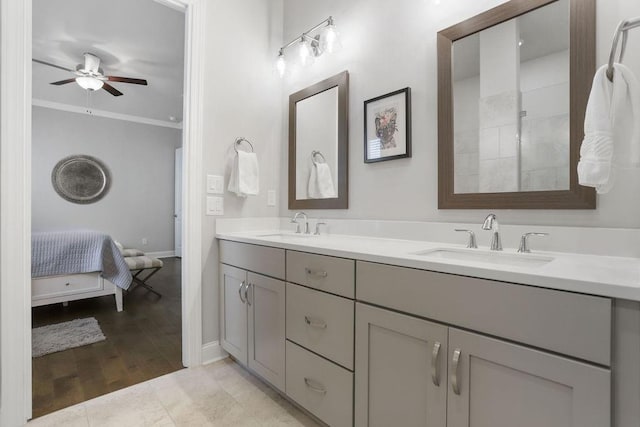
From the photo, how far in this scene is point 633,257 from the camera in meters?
1.04

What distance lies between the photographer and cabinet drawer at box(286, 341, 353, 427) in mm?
1232

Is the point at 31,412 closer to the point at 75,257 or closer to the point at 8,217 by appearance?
the point at 8,217

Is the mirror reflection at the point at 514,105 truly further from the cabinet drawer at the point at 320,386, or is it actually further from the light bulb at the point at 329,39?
the cabinet drawer at the point at 320,386

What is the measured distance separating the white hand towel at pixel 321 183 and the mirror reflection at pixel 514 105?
0.84m

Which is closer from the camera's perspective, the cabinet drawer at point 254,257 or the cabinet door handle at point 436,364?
the cabinet door handle at point 436,364

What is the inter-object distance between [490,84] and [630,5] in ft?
1.52

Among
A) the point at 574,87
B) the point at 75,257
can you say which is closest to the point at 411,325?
the point at 574,87

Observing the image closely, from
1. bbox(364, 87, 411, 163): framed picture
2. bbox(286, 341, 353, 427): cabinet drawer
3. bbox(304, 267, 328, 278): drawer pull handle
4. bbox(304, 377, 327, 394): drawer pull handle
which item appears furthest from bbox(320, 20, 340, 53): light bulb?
bbox(304, 377, 327, 394): drawer pull handle

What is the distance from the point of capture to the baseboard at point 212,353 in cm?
201

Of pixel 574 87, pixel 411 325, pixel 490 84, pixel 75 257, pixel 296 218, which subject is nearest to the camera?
pixel 411 325

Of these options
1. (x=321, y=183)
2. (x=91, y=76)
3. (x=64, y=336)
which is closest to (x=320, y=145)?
(x=321, y=183)

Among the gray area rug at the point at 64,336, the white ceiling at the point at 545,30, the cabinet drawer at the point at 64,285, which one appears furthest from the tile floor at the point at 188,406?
the white ceiling at the point at 545,30

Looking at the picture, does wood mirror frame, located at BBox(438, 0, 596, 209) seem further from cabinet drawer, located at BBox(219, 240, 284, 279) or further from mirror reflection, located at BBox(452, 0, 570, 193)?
cabinet drawer, located at BBox(219, 240, 284, 279)

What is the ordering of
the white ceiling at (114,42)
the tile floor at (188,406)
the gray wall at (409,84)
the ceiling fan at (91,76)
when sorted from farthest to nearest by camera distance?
the ceiling fan at (91,76) → the white ceiling at (114,42) → the tile floor at (188,406) → the gray wall at (409,84)
